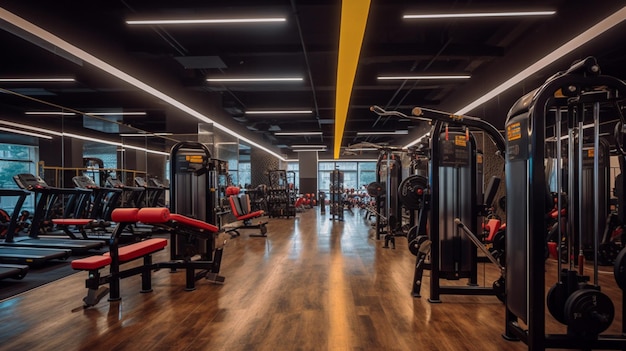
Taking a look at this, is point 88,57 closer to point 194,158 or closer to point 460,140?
point 194,158

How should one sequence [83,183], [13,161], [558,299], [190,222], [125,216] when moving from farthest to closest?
[13,161]
[83,183]
[190,222]
[125,216]
[558,299]

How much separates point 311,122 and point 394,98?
4.14m

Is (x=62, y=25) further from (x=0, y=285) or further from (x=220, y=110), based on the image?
(x=220, y=110)

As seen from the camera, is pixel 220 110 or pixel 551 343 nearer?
pixel 551 343

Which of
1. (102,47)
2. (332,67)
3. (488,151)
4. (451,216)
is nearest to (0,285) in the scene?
(102,47)

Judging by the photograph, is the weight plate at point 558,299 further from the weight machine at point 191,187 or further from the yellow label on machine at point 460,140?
the weight machine at point 191,187

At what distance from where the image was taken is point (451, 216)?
3.42 meters

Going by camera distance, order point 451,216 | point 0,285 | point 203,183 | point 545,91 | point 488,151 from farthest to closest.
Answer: point 488,151
point 203,183
point 0,285
point 451,216
point 545,91

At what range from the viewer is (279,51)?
5953 mm

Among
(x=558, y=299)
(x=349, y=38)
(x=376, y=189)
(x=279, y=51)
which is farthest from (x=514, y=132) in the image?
(x=376, y=189)

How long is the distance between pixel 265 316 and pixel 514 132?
7.66 feet

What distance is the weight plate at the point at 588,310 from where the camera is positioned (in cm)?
200

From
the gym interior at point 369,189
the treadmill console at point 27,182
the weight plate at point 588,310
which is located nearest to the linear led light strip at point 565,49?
the gym interior at point 369,189

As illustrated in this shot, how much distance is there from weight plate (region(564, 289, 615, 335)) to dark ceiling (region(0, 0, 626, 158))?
3.45 metres
